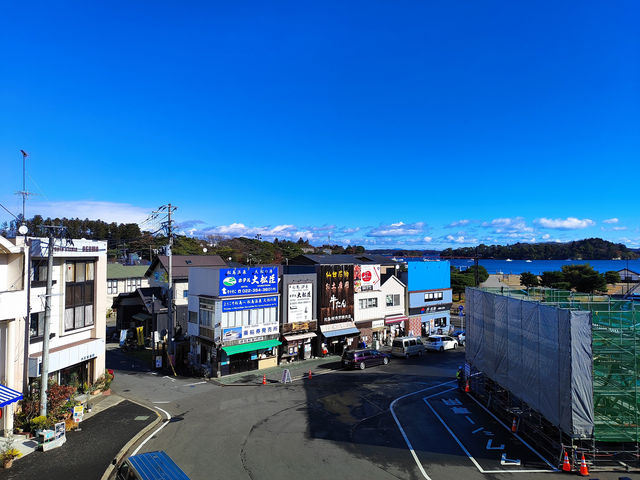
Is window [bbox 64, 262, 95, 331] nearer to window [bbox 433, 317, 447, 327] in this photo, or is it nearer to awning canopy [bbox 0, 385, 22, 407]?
awning canopy [bbox 0, 385, 22, 407]

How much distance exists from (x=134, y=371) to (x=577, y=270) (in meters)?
82.1

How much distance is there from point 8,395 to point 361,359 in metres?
23.6

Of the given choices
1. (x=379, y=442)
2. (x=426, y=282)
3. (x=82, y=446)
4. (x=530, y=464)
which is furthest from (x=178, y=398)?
(x=426, y=282)

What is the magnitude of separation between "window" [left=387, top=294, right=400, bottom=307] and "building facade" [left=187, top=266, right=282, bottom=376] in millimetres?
16012

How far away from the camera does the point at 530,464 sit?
53.2ft

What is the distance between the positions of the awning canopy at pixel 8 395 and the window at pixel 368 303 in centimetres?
2996

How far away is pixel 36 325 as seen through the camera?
800 inches

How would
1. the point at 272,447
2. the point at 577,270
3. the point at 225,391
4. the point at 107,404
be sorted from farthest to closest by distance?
1. the point at 577,270
2. the point at 225,391
3. the point at 107,404
4. the point at 272,447

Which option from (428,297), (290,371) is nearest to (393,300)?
(428,297)

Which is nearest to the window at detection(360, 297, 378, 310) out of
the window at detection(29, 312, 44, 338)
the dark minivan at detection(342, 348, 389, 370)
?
the dark minivan at detection(342, 348, 389, 370)

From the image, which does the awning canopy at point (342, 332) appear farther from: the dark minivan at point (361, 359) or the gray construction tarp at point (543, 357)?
the gray construction tarp at point (543, 357)

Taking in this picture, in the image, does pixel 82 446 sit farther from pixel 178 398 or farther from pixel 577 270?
pixel 577 270

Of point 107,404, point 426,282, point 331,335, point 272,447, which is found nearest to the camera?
point 272,447

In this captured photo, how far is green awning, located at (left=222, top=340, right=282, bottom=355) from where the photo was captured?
3001cm
